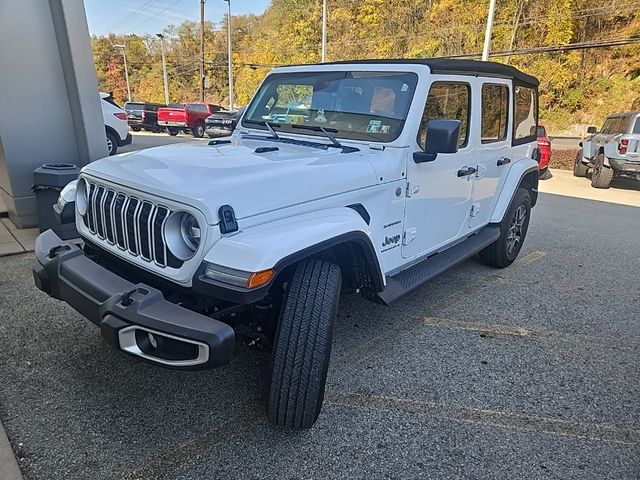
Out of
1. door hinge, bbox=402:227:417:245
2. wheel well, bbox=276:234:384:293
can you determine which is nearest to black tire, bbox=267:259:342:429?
wheel well, bbox=276:234:384:293

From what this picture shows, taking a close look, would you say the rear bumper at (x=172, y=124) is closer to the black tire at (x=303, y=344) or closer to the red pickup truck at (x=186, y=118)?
the red pickup truck at (x=186, y=118)

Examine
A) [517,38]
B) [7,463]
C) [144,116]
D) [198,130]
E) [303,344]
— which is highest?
[517,38]

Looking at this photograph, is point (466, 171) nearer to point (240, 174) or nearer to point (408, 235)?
point (408, 235)

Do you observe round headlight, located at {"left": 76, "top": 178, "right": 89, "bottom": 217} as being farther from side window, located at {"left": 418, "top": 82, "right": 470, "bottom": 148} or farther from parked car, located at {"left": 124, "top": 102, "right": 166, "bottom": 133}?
parked car, located at {"left": 124, "top": 102, "right": 166, "bottom": 133}

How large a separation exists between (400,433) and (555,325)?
6.51 ft

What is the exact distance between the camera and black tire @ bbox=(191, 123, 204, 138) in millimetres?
22444

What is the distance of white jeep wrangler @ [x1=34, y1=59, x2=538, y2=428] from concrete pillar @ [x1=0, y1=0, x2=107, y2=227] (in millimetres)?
2650

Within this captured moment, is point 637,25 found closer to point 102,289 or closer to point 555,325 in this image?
point 555,325

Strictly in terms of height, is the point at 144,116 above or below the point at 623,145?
below

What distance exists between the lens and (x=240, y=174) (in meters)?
2.30

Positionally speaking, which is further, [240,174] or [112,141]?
[112,141]

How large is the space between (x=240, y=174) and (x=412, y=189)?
4.26ft

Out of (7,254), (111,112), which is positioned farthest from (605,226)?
(111,112)

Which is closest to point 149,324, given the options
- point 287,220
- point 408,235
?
point 287,220
